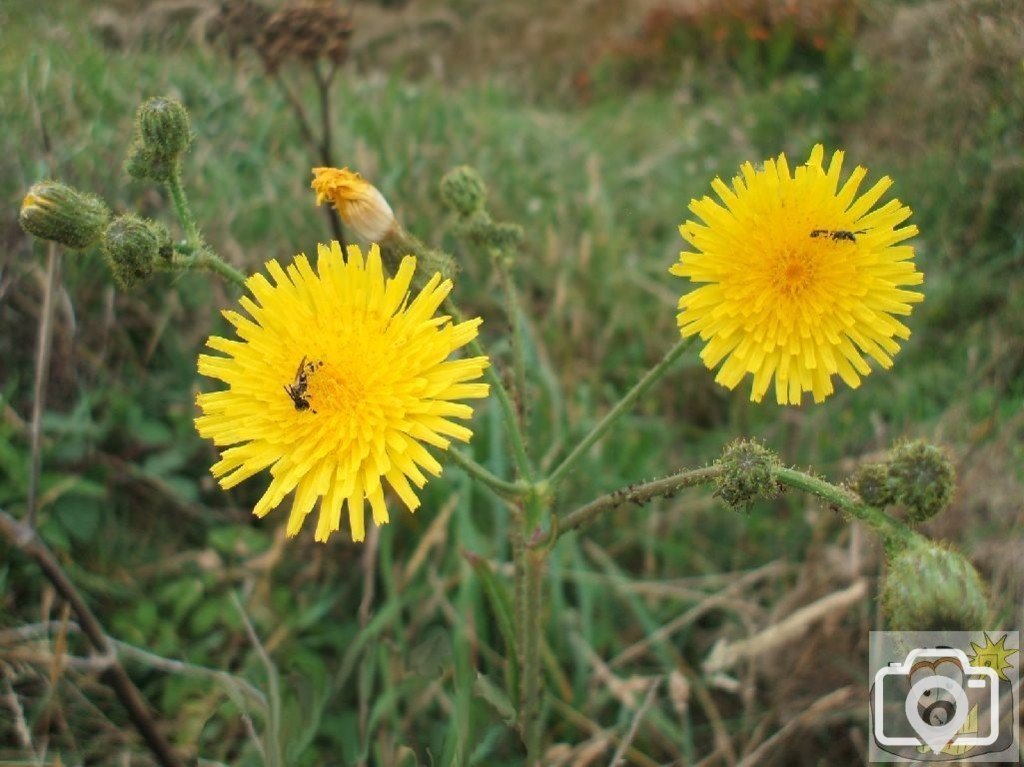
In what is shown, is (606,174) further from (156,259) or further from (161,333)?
(156,259)

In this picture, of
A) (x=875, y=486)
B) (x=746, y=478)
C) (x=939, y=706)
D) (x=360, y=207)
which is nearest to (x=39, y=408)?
(x=360, y=207)

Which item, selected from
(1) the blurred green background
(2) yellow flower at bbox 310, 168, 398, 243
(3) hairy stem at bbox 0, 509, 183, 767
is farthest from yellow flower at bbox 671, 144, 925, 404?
(3) hairy stem at bbox 0, 509, 183, 767

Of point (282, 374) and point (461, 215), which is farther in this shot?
point (461, 215)

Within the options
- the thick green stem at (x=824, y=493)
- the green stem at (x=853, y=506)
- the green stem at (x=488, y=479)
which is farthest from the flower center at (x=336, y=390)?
the green stem at (x=853, y=506)

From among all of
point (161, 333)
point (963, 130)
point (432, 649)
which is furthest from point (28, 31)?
point (963, 130)

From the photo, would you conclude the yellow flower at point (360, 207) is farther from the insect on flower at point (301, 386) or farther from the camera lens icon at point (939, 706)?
the camera lens icon at point (939, 706)

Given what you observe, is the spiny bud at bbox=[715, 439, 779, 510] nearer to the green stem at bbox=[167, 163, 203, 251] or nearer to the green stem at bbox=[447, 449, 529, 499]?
the green stem at bbox=[447, 449, 529, 499]

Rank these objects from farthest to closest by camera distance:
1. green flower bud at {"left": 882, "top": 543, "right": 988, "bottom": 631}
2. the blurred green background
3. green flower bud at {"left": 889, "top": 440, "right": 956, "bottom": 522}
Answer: the blurred green background
green flower bud at {"left": 889, "top": 440, "right": 956, "bottom": 522}
green flower bud at {"left": 882, "top": 543, "right": 988, "bottom": 631}
